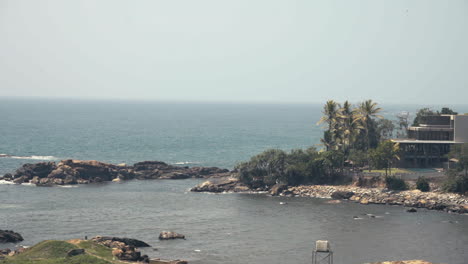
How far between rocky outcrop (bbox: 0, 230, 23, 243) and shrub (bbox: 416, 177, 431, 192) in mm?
57864

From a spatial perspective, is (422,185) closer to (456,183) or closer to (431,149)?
(456,183)

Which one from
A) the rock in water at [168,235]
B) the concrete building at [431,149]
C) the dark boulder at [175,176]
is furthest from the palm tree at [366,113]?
the rock in water at [168,235]

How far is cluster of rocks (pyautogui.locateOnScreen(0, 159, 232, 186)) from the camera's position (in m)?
122

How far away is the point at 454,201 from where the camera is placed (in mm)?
97125

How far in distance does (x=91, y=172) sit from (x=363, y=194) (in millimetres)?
50769

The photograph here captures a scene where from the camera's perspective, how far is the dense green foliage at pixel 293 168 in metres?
114

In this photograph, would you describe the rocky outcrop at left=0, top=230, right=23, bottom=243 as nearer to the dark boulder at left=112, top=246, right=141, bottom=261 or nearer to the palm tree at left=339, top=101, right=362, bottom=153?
the dark boulder at left=112, top=246, right=141, bottom=261

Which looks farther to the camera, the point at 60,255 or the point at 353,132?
the point at 353,132

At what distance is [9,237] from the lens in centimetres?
7831

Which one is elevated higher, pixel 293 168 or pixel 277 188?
pixel 293 168

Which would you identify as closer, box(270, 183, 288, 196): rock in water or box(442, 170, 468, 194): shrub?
box(442, 170, 468, 194): shrub

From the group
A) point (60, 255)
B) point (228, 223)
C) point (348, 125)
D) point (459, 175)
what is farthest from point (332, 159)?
point (60, 255)

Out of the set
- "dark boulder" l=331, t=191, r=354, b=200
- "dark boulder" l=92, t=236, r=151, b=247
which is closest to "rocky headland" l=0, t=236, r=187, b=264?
"dark boulder" l=92, t=236, r=151, b=247

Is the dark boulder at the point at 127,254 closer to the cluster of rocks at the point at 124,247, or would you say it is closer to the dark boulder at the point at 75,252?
the cluster of rocks at the point at 124,247
